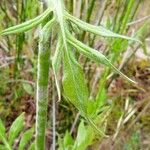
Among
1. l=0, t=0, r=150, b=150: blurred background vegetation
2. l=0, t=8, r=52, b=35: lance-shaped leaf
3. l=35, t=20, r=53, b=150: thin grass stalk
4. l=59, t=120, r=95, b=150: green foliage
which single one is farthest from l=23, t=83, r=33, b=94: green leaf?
l=0, t=8, r=52, b=35: lance-shaped leaf

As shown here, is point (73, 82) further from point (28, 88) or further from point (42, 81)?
point (28, 88)

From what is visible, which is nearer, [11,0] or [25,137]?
[25,137]

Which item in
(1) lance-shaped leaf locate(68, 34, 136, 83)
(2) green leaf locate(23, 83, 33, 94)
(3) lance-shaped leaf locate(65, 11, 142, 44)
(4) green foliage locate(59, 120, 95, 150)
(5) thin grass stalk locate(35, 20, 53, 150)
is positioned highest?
(3) lance-shaped leaf locate(65, 11, 142, 44)

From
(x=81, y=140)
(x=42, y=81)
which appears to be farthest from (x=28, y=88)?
(x=42, y=81)

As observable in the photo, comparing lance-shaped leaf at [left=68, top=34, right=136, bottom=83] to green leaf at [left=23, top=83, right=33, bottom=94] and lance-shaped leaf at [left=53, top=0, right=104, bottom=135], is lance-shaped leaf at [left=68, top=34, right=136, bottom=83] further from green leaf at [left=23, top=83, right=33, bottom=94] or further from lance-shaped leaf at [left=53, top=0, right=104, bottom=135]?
green leaf at [left=23, top=83, right=33, bottom=94]

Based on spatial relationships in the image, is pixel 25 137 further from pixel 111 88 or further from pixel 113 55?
pixel 111 88

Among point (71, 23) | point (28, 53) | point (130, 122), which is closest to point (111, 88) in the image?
point (130, 122)

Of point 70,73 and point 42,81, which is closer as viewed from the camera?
point 70,73

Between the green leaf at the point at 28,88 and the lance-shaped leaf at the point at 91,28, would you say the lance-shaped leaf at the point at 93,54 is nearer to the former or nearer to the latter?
the lance-shaped leaf at the point at 91,28
